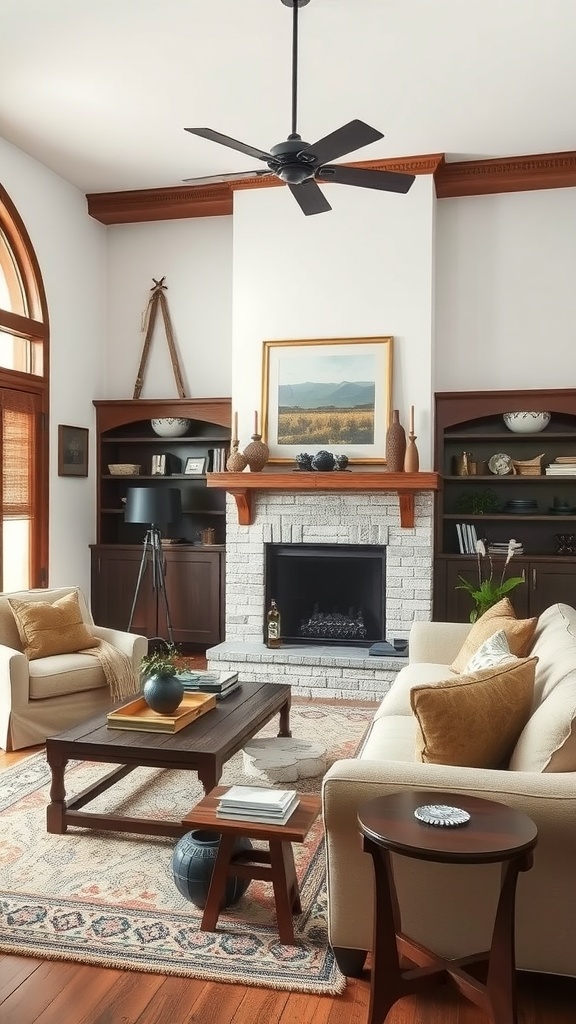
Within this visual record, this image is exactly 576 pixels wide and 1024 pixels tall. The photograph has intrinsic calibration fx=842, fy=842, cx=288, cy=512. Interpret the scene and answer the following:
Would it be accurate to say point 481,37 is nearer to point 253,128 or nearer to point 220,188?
point 253,128

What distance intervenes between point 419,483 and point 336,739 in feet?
6.46

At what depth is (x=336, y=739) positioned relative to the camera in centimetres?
457

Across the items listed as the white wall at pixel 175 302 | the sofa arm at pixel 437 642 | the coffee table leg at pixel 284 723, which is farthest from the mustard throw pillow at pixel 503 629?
the white wall at pixel 175 302

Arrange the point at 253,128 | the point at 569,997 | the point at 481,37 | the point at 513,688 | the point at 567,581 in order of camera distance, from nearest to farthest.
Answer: the point at 569,997, the point at 513,688, the point at 481,37, the point at 253,128, the point at 567,581

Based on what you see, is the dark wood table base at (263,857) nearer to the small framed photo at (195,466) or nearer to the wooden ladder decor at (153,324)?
the small framed photo at (195,466)

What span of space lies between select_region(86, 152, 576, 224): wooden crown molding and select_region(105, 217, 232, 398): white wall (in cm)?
17

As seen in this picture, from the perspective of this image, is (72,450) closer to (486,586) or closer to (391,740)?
(486,586)

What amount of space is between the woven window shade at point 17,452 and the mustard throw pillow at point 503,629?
343cm

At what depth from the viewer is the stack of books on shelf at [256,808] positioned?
250 centimetres

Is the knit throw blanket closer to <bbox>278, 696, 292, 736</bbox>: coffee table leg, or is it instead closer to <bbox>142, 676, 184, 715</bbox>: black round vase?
<bbox>278, 696, 292, 736</bbox>: coffee table leg

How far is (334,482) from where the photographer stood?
5.93 meters

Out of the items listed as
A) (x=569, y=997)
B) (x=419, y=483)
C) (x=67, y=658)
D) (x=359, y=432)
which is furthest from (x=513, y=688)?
(x=359, y=432)

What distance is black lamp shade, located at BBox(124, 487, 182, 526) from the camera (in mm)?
6266

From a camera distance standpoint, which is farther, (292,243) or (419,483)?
(292,243)
